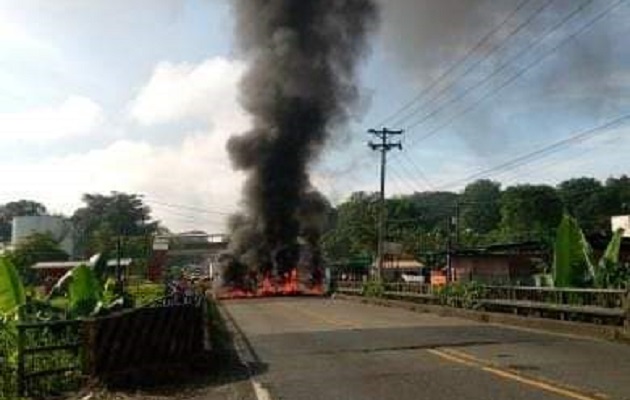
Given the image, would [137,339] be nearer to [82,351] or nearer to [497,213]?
[82,351]

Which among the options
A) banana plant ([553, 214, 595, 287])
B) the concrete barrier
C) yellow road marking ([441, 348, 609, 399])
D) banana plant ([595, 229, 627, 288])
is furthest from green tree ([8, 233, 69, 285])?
yellow road marking ([441, 348, 609, 399])

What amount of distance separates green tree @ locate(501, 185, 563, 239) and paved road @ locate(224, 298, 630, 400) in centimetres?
9408

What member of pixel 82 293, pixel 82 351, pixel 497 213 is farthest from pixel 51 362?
pixel 497 213

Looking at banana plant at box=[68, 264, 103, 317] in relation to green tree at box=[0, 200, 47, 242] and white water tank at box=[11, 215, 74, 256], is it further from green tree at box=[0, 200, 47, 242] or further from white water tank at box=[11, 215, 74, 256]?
green tree at box=[0, 200, 47, 242]

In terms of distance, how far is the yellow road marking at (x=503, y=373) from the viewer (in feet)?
35.5

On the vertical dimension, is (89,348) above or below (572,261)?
below

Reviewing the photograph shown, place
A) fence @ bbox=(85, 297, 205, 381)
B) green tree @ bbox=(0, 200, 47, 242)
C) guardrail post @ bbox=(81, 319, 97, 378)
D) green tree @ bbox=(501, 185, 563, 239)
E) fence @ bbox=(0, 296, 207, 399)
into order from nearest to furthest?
fence @ bbox=(0, 296, 207, 399) → guardrail post @ bbox=(81, 319, 97, 378) → fence @ bbox=(85, 297, 205, 381) → green tree @ bbox=(501, 185, 563, 239) → green tree @ bbox=(0, 200, 47, 242)

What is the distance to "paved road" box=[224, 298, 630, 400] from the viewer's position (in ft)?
37.9

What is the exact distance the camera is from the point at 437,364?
1484cm

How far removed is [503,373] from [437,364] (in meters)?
1.86

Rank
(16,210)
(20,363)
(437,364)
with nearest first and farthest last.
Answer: (20,363)
(437,364)
(16,210)

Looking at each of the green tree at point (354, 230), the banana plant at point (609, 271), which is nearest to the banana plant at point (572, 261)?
the banana plant at point (609, 271)

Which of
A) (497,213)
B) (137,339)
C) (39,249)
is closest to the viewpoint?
(137,339)

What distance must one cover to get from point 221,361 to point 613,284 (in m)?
11.6
